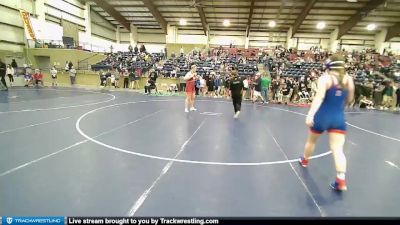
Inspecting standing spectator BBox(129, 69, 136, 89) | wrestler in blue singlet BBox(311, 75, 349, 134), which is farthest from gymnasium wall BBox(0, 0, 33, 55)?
wrestler in blue singlet BBox(311, 75, 349, 134)

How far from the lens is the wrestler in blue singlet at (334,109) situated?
3.92m

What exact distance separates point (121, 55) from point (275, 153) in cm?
2636

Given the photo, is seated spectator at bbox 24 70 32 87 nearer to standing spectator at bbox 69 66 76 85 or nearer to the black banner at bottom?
standing spectator at bbox 69 66 76 85

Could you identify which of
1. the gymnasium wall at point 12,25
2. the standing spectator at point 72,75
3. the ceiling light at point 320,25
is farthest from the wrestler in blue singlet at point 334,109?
the ceiling light at point 320,25

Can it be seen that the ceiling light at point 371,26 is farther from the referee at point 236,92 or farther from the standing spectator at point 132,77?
the referee at point 236,92

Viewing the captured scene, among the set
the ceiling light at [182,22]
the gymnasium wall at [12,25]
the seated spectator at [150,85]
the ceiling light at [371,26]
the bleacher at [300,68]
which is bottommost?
the seated spectator at [150,85]

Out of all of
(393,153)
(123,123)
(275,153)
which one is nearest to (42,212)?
(275,153)

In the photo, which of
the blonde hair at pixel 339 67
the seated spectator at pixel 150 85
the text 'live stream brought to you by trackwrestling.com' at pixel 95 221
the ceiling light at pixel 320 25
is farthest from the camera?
the ceiling light at pixel 320 25

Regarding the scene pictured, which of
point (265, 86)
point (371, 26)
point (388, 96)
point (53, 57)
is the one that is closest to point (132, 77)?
point (53, 57)

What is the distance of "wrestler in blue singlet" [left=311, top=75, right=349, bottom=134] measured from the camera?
3922 mm

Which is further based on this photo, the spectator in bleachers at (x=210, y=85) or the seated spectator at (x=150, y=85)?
the spectator in bleachers at (x=210, y=85)

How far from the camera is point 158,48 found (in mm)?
40375

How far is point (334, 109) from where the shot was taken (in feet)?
Answer: 13.1

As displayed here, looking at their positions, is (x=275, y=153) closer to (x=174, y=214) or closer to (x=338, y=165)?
(x=338, y=165)
